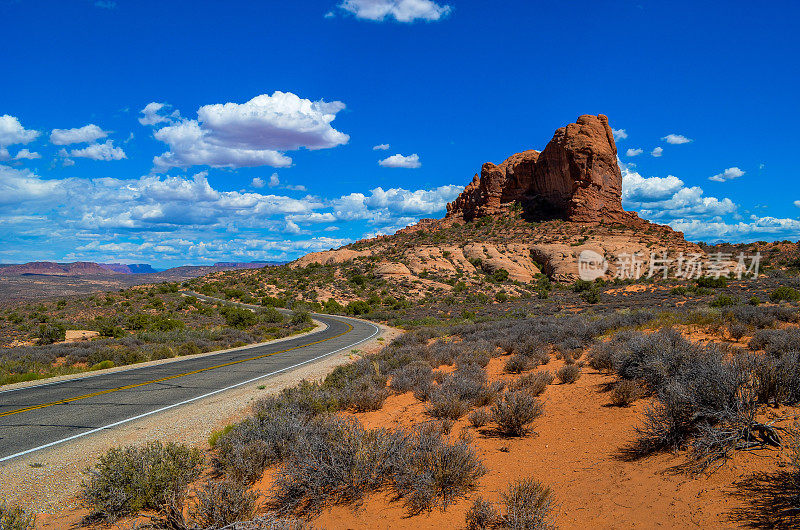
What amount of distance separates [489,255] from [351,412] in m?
58.8

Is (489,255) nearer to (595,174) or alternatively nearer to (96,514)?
(595,174)

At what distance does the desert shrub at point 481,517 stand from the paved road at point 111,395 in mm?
7999

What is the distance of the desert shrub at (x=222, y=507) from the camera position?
13.3 ft

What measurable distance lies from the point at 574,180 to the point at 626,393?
242 feet

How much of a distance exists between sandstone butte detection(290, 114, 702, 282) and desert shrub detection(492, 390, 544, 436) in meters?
53.6

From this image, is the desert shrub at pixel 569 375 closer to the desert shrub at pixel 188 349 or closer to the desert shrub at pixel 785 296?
the desert shrub at pixel 188 349

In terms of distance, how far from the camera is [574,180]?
72.6 meters

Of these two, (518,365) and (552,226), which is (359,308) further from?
(552,226)

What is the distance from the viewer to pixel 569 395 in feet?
26.9

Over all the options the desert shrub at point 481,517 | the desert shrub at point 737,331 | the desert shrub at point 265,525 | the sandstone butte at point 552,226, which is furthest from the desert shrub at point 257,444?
the sandstone butte at point 552,226

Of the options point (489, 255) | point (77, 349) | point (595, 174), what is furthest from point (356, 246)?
point (77, 349)

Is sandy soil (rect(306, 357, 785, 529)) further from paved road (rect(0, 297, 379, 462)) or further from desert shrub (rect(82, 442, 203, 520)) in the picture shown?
paved road (rect(0, 297, 379, 462))

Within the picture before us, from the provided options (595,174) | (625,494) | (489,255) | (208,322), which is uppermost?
(595,174)

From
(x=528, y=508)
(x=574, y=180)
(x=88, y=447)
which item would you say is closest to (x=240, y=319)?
(x=88, y=447)
